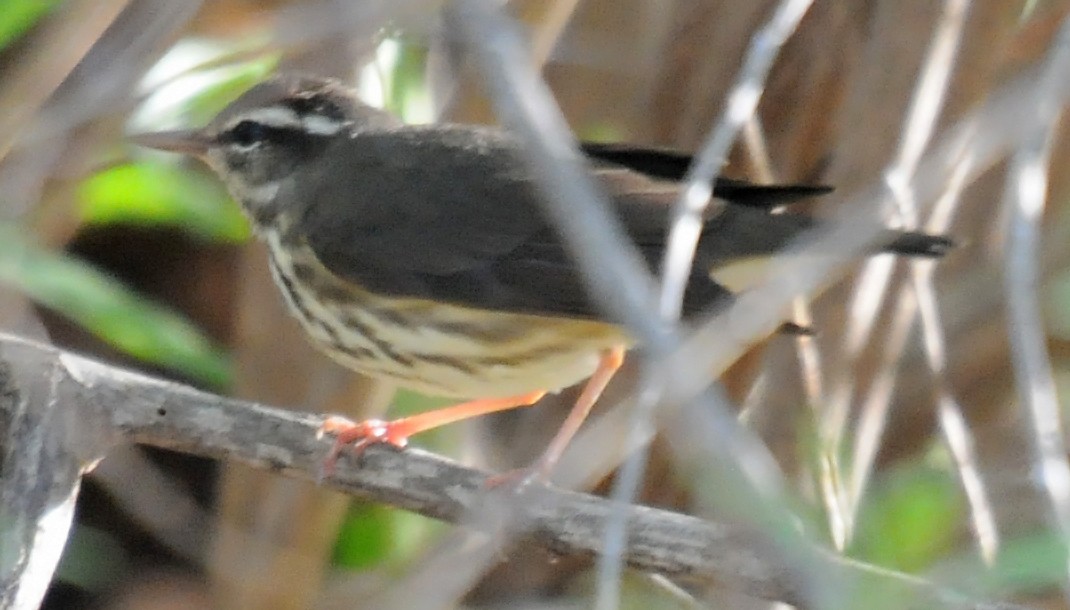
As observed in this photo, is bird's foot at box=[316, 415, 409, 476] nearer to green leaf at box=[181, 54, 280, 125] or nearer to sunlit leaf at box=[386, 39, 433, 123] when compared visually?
green leaf at box=[181, 54, 280, 125]

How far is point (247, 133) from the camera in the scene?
396cm

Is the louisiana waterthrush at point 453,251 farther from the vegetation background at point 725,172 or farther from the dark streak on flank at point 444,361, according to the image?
the vegetation background at point 725,172

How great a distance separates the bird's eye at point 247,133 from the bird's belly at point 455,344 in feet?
2.08

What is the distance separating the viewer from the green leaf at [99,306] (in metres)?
3.32

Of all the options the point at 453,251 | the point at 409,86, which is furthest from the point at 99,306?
the point at 409,86

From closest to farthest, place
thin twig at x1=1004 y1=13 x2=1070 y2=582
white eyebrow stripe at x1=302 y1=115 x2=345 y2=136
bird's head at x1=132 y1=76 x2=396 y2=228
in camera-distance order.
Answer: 1. thin twig at x1=1004 y1=13 x2=1070 y2=582
2. bird's head at x1=132 y1=76 x2=396 y2=228
3. white eyebrow stripe at x1=302 y1=115 x2=345 y2=136

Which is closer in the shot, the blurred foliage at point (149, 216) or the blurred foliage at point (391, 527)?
the blurred foliage at point (149, 216)

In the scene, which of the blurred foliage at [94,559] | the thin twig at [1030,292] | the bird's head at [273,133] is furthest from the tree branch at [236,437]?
the blurred foliage at [94,559]

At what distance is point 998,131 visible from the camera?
210cm

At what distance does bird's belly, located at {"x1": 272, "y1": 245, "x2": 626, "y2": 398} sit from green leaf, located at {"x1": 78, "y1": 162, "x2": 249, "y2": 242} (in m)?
0.78

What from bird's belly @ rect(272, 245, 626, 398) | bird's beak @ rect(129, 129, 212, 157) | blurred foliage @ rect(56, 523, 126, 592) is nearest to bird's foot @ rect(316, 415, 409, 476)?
bird's belly @ rect(272, 245, 626, 398)

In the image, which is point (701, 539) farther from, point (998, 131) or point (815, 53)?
point (815, 53)

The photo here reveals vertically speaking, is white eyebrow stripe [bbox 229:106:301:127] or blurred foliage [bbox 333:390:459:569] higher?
white eyebrow stripe [bbox 229:106:301:127]

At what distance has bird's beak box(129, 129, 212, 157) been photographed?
12.0 ft
